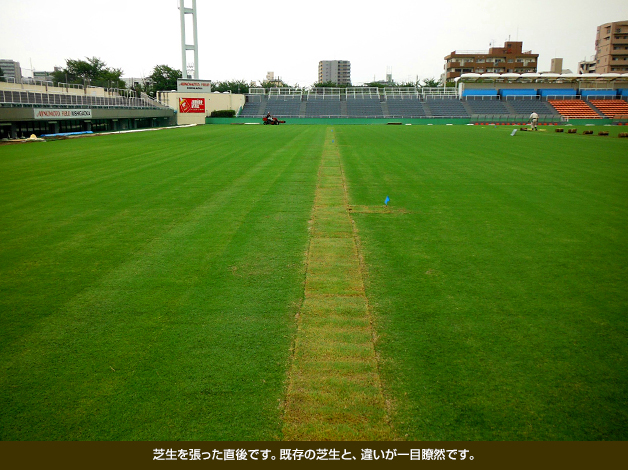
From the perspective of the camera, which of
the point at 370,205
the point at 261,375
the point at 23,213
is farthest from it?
the point at 370,205

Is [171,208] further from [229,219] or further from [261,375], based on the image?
[261,375]

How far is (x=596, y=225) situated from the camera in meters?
8.75

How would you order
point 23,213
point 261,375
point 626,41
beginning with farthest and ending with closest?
1. point 626,41
2. point 23,213
3. point 261,375

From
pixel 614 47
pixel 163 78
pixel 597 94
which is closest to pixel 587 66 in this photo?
pixel 614 47

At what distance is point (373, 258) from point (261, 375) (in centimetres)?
337

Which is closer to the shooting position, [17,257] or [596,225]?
[17,257]

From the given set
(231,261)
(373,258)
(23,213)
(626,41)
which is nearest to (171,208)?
(23,213)

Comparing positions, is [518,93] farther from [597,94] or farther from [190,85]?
[190,85]

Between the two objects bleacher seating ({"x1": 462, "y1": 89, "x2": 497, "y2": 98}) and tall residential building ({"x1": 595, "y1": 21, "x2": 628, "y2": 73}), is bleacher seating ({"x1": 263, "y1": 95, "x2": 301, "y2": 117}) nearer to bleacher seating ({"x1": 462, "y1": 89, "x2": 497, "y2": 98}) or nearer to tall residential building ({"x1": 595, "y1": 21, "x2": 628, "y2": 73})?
bleacher seating ({"x1": 462, "y1": 89, "x2": 497, "y2": 98})

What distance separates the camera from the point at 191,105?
62719 millimetres

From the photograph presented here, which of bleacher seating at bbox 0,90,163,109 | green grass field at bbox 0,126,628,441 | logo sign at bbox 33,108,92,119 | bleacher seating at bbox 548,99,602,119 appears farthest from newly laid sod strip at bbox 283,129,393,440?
bleacher seating at bbox 548,99,602,119

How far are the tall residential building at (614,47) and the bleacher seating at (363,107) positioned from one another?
6444 cm

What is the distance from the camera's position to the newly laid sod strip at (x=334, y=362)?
324 cm

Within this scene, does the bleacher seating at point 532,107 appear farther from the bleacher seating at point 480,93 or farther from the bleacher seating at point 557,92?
the bleacher seating at point 480,93
